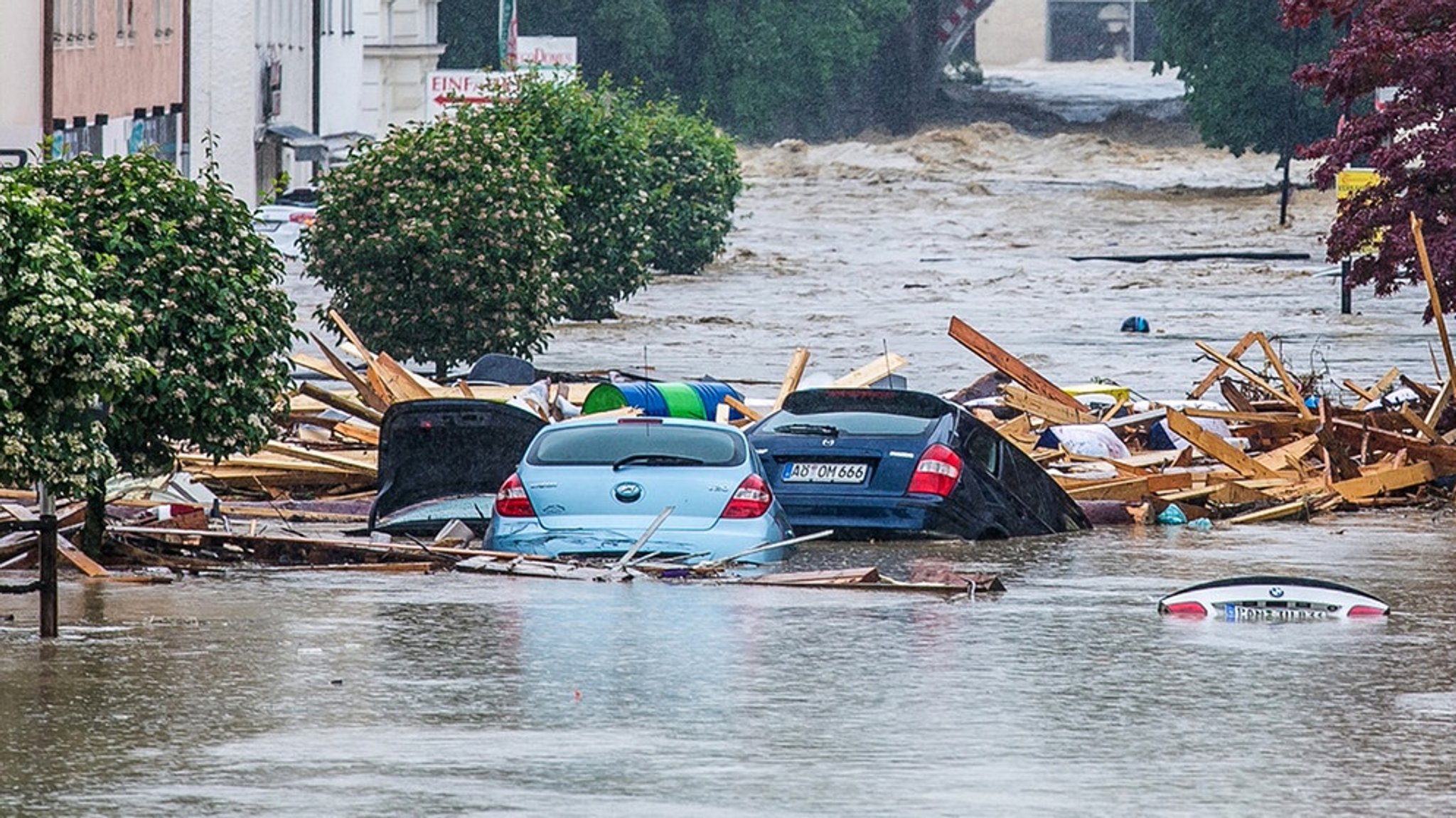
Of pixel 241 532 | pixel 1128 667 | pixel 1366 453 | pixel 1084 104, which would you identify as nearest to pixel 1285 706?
pixel 1128 667

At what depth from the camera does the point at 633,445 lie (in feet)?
56.1

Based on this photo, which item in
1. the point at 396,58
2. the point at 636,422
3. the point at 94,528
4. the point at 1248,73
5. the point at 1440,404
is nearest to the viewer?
the point at 94,528

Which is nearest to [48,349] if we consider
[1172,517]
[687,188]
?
[1172,517]

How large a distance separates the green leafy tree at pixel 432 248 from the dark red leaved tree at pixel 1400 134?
10.9 m

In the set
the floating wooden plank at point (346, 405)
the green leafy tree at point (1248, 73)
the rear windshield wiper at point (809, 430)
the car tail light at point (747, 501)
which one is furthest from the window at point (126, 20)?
the green leafy tree at point (1248, 73)

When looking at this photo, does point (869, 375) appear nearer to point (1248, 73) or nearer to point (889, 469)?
point (889, 469)

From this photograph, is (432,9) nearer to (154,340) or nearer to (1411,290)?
(1411,290)

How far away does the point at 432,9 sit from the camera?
319 ft

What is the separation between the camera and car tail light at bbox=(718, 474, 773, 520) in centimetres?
1684

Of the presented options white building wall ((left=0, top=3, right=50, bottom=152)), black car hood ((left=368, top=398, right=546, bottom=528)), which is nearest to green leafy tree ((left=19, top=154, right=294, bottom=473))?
black car hood ((left=368, top=398, right=546, bottom=528))

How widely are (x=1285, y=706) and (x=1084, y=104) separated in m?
136

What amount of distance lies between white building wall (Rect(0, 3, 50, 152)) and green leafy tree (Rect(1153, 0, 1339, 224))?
50.3m

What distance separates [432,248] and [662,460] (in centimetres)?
1622

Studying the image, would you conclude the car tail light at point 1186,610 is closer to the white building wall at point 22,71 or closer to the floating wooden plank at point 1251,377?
the floating wooden plank at point 1251,377
